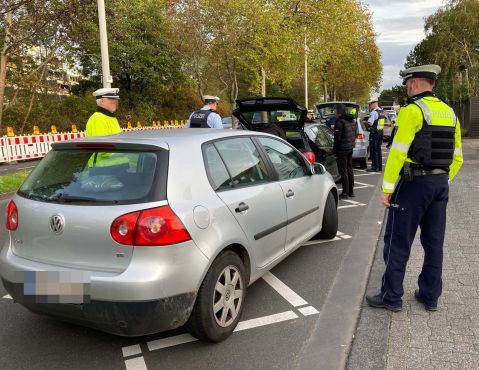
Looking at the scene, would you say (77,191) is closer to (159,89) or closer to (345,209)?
(345,209)

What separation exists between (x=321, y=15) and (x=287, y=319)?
2250 cm

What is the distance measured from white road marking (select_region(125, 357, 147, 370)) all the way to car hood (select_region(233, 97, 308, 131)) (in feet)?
18.0

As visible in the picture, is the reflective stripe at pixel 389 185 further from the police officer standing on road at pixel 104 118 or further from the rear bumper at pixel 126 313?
the police officer standing on road at pixel 104 118

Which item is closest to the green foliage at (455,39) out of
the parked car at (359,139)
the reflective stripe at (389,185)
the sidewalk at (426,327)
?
the parked car at (359,139)

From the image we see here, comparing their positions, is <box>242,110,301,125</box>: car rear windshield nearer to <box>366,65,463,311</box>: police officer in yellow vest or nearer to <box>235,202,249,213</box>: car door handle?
<box>366,65,463,311</box>: police officer in yellow vest

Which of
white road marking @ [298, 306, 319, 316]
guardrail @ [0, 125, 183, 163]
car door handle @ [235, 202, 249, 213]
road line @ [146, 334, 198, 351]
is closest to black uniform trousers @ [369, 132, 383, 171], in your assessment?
guardrail @ [0, 125, 183, 163]

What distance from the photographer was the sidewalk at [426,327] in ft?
9.40

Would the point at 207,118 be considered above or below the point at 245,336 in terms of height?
above

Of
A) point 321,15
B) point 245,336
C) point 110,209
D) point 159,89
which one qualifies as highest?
point 321,15

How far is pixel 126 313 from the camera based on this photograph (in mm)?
2652

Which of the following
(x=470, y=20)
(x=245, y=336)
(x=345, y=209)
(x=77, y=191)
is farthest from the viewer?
(x=470, y=20)

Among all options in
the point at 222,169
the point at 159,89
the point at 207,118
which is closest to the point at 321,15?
the point at 159,89

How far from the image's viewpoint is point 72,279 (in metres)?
2.76

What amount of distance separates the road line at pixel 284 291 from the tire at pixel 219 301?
700 millimetres
